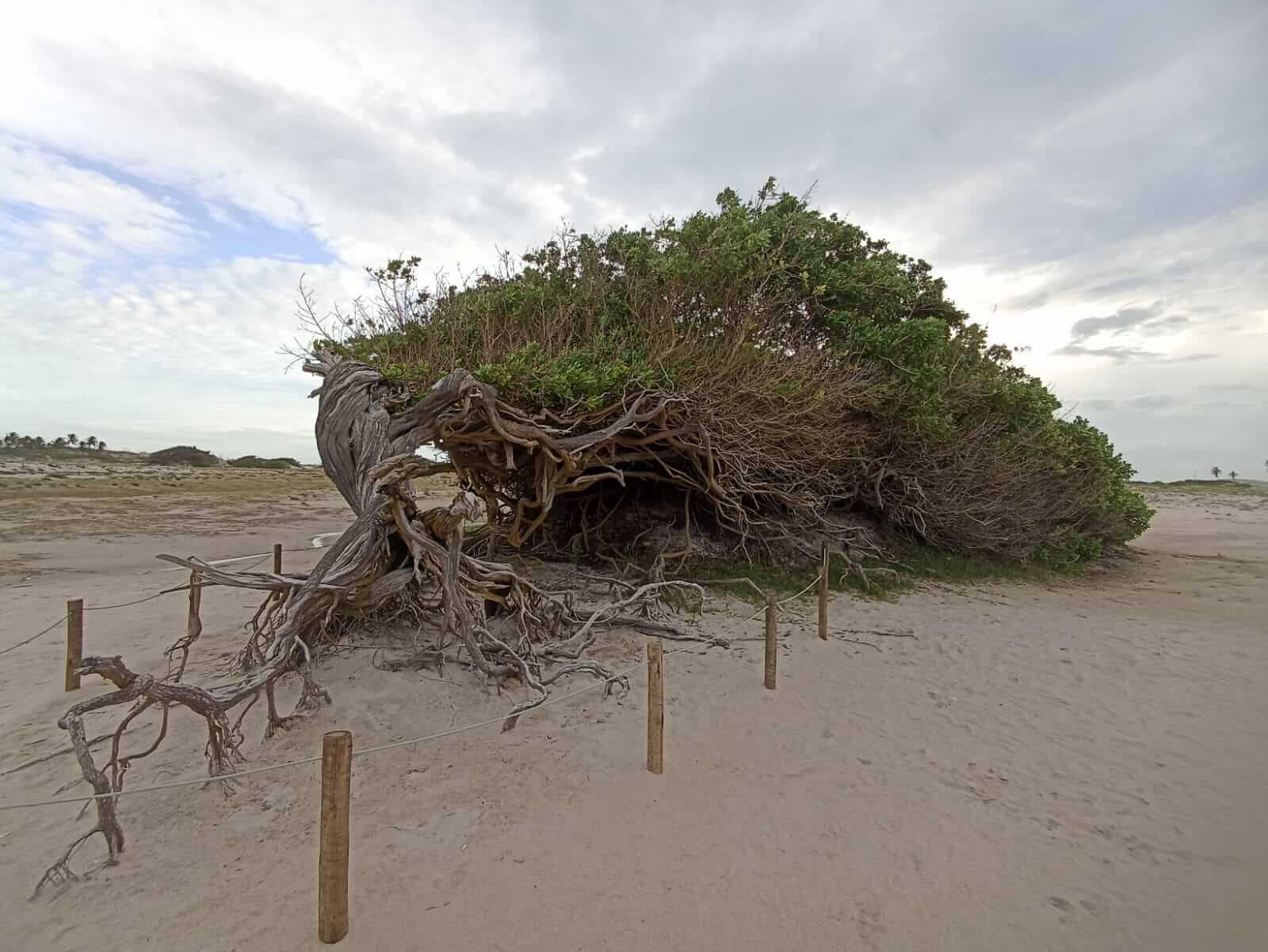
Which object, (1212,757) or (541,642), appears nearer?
(1212,757)

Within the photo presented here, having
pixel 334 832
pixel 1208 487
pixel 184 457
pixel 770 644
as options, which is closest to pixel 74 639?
pixel 334 832

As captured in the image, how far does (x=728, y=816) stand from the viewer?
4.58 metres

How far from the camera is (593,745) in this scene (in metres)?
5.54

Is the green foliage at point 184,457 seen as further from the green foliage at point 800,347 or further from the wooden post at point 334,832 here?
the wooden post at point 334,832

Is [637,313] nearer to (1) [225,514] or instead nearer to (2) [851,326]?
(2) [851,326]

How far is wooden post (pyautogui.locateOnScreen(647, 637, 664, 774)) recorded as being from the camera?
4.91 m

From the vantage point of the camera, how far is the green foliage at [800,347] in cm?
873

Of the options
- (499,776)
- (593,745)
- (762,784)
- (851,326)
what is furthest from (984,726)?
(851,326)

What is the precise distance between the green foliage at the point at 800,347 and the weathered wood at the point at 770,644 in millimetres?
3235

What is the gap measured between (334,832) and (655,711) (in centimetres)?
257

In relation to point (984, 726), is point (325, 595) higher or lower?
higher

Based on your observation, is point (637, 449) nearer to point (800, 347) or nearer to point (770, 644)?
point (800, 347)

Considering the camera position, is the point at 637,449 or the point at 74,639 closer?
the point at 74,639

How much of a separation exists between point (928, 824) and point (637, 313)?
736 cm
